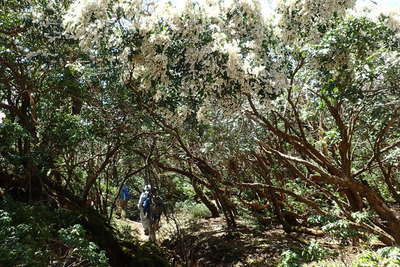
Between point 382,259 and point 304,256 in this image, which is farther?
point 304,256

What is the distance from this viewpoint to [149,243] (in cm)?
916

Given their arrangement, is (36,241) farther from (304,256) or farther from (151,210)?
(151,210)

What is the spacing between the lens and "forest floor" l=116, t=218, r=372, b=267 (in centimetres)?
820

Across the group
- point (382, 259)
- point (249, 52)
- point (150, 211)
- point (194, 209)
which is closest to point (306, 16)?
point (249, 52)

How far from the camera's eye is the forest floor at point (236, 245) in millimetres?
8203

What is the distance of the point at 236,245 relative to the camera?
9703 mm

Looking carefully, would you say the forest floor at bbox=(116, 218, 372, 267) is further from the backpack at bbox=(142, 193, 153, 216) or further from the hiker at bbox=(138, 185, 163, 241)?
the backpack at bbox=(142, 193, 153, 216)

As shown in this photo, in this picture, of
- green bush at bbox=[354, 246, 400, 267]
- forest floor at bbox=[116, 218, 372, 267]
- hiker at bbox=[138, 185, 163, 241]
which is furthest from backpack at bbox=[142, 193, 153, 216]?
green bush at bbox=[354, 246, 400, 267]

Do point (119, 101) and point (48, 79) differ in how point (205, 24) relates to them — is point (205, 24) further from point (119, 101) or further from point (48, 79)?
point (48, 79)

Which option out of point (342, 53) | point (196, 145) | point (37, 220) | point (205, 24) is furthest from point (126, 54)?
point (196, 145)

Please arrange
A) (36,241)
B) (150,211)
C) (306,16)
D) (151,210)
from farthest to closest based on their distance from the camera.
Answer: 1. (150,211)
2. (151,210)
3. (306,16)
4. (36,241)

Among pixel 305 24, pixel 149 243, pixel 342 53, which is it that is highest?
pixel 305 24

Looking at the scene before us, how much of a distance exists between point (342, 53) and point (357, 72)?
0.39 metres

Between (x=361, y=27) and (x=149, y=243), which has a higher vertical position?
(x=361, y=27)
